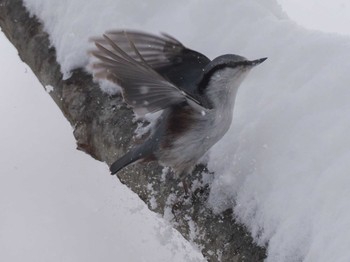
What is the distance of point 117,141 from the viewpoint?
7.93ft

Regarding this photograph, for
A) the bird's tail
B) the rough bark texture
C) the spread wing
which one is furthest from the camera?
the bird's tail

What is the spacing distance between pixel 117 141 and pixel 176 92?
592mm

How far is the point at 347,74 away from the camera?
6.86 ft

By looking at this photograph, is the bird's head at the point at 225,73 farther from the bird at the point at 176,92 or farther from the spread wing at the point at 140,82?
the spread wing at the point at 140,82

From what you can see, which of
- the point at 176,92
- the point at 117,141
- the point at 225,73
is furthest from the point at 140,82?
the point at 117,141

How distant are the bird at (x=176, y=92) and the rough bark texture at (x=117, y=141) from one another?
0.10 meters

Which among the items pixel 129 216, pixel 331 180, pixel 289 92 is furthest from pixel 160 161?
pixel 129 216

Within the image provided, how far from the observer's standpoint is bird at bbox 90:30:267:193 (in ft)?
6.25

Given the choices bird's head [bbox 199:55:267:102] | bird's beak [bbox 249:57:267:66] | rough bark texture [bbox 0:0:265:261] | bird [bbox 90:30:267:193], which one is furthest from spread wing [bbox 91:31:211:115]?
rough bark texture [bbox 0:0:265:261]

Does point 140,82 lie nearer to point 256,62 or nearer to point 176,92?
point 176,92

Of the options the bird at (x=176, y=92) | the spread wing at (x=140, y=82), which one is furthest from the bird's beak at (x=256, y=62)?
the spread wing at (x=140, y=82)

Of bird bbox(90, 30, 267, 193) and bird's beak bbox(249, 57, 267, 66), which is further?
bird's beak bbox(249, 57, 267, 66)

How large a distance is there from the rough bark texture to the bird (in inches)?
3.9

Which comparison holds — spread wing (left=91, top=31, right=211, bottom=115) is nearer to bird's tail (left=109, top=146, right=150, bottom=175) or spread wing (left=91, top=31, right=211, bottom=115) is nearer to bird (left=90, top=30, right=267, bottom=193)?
bird (left=90, top=30, right=267, bottom=193)
